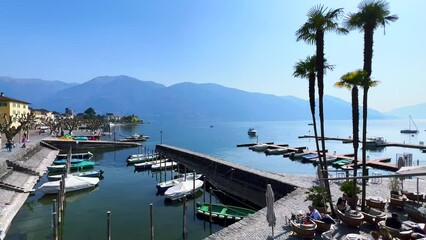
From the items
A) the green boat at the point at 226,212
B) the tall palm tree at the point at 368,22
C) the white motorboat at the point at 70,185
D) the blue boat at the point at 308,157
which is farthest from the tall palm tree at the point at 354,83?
the blue boat at the point at 308,157

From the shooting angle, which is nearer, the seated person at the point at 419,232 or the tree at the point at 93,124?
the seated person at the point at 419,232

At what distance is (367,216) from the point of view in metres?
15.7

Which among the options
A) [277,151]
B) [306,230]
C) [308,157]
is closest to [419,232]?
[306,230]

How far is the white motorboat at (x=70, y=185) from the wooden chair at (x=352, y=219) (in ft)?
97.0

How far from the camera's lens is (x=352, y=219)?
1533 centimetres

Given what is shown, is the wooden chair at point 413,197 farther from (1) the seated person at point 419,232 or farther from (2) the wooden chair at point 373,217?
(1) the seated person at point 419,232

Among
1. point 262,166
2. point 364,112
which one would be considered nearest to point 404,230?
point 364,112

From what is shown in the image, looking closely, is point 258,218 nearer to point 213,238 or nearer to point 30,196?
point 213,238

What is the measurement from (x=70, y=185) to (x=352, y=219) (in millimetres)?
30144

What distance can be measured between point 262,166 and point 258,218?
41.0 meters

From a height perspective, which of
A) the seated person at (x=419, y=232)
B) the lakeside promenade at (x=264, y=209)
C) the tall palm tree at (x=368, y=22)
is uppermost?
the tall palm tree at (x=368, y=22)

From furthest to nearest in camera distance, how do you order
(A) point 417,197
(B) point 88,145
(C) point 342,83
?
(B) point 88,145 < (A) point 417,197 < (C) point 342,83

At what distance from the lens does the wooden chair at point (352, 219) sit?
602 inches

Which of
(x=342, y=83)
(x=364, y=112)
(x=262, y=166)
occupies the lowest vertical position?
(x=262, y=166)
